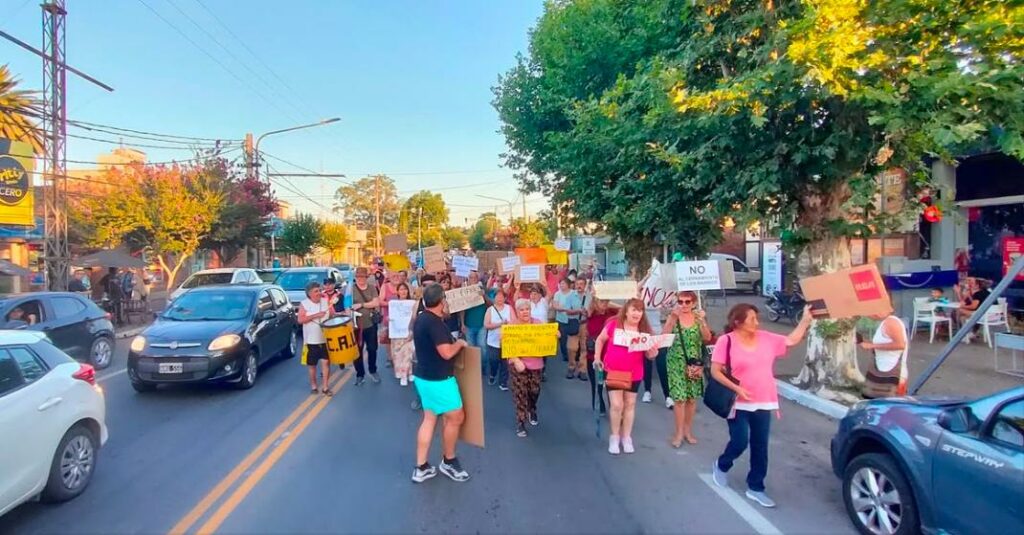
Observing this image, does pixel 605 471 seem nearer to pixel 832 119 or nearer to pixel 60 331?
pixel 832 119

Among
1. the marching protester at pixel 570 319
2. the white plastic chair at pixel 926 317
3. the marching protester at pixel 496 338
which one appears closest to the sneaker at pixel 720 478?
the marching protester at pixel 496 338

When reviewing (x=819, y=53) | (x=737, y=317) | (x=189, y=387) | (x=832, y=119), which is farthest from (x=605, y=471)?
(x=189, y=387)

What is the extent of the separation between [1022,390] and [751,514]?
193 centimetres

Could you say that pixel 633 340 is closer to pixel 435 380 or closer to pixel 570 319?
pixel 435 380

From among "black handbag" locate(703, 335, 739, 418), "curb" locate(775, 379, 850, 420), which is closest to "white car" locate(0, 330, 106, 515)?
"black handbag" locate(703, 335, 739, 418)

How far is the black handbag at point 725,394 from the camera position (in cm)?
493

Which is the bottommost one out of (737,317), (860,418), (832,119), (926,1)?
(860,418)

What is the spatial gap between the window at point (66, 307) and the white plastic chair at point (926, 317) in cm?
1596

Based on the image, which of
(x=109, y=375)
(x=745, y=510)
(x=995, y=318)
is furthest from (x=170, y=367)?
(x=995, y=318)

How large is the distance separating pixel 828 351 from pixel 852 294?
329cm

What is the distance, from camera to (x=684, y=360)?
632cm

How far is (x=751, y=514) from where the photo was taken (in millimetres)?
4625

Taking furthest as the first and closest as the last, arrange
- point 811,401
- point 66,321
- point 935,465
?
point 66,321, point 811,401, point 935,465

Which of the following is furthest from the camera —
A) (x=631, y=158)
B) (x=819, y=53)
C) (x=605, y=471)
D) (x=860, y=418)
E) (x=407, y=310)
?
(x=631, y=158)
